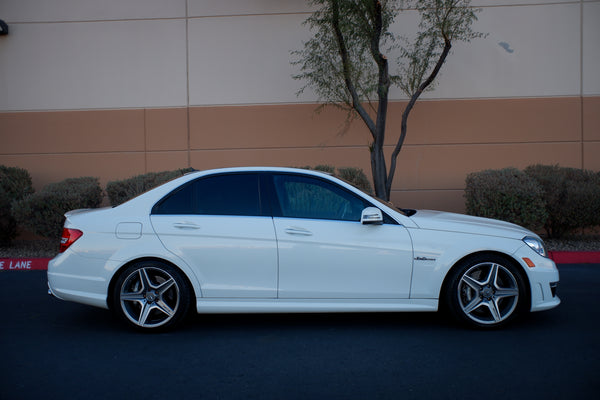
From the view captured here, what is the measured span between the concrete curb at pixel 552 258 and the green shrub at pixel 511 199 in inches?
27.8

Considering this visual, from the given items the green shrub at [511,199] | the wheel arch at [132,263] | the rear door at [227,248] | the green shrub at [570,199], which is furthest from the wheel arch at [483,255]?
the green shrub at [570,199]

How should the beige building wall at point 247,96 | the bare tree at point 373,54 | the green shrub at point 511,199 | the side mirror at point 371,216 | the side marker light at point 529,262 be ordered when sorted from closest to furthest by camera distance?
1. the side mirror at point 371,216
2. the side marker light at point 529,262
3. the green shrub at point 511,199
4. the bare tree at point 373,54
5. the beige building wall at point 247,96

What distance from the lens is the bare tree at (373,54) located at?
849 cm

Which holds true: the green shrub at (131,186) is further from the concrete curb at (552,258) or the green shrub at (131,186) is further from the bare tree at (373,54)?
the bare tree at (373,54)

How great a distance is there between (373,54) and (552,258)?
4.45m

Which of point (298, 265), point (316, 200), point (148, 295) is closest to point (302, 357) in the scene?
point (298, 265)

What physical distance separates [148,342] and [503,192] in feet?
21.1

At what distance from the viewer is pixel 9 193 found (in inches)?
360

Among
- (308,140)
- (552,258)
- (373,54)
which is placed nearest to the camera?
(552,258)

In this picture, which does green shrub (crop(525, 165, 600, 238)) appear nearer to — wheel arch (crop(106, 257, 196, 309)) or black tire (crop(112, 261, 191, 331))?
wheel arch (crop(106, 257, 196, 309))

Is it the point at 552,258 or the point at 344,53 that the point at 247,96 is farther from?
the point at 552,258

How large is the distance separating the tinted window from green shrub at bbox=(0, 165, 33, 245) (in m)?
A: 6.42

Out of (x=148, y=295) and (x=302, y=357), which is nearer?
(x=302, y=357)

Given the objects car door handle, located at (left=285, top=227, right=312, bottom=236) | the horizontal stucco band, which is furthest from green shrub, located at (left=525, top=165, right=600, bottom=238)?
car door handle, located at (left=285, top=227, right=312, bottom=236)
